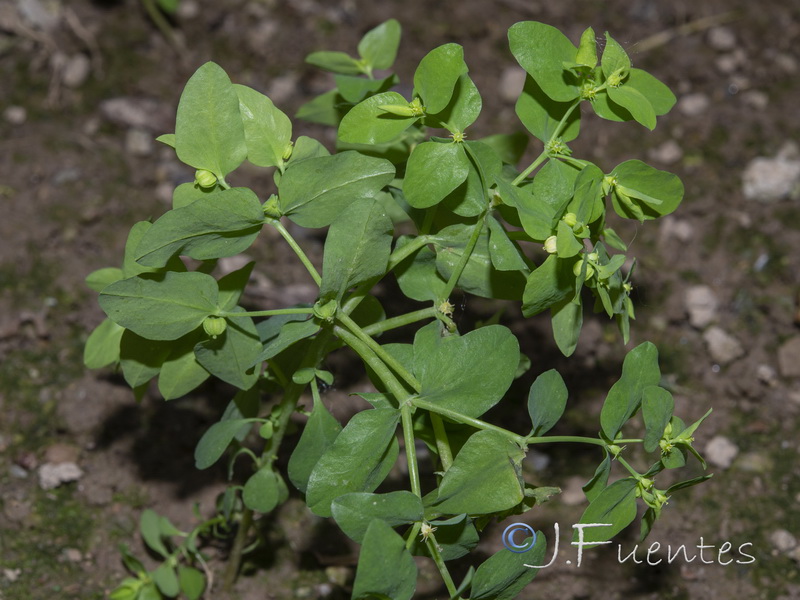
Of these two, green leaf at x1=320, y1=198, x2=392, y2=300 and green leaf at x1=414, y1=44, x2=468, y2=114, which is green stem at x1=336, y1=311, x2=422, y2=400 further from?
green leaf at x1=414, y1=44, x2=468, y2=114

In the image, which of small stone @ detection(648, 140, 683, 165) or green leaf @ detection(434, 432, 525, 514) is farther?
small stone @ detection(648, 140, 683, 165)

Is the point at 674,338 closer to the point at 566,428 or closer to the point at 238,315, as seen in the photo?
the point at 566,428

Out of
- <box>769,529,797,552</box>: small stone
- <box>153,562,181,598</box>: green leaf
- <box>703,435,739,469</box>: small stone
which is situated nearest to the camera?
<box>153,562,181,598</box>: green leaf

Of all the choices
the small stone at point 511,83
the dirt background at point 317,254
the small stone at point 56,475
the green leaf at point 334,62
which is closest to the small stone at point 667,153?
the dirt background at point 317,254

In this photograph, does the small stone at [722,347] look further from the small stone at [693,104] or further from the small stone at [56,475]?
the small stone at [56,475]

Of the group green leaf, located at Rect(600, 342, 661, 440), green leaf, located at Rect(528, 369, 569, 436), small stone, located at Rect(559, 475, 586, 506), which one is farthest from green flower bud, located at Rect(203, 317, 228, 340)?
small stone, located at Rect(559, 475, 586, 506)

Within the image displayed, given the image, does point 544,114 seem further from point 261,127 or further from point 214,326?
point 214,326
